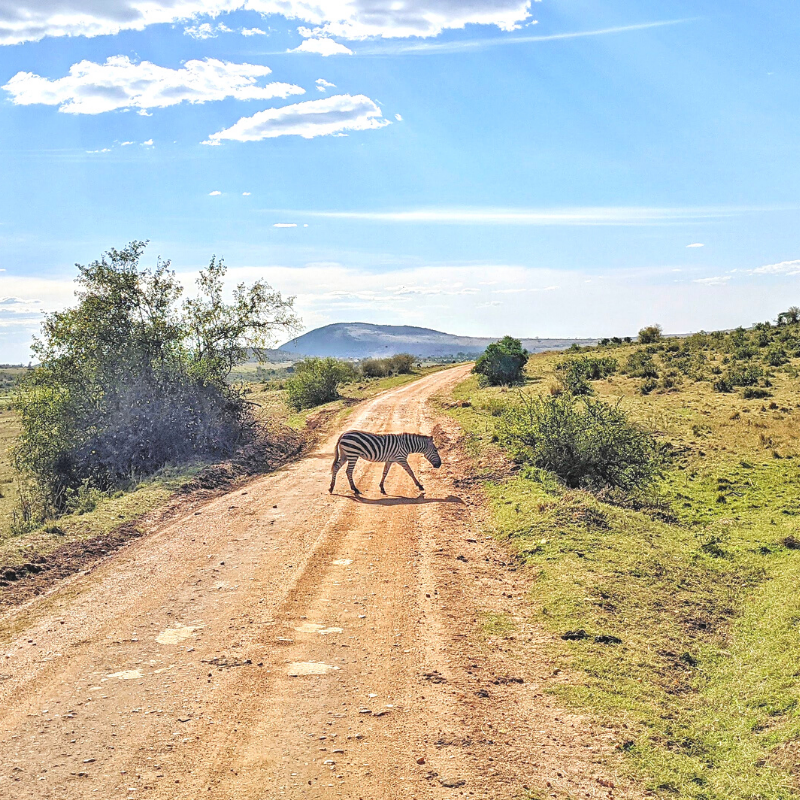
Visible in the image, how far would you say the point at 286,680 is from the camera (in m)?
8.29

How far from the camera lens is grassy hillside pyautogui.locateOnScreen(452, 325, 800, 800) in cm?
720

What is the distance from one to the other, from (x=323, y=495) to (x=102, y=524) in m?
5.18

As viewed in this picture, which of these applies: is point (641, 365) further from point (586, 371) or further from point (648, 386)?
point (648, 386)

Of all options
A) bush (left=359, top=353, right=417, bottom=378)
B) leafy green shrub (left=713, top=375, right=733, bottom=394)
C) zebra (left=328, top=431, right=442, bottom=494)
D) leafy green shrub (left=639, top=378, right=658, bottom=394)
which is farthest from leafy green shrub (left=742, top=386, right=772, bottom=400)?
bush (left=359, top=353, right=417, bottom=378)

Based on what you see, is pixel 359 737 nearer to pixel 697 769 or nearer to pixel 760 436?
pixel 697 769

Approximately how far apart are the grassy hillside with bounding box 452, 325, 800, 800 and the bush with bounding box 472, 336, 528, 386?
23254mm

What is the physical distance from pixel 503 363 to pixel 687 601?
38.9 metres

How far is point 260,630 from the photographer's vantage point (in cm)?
980

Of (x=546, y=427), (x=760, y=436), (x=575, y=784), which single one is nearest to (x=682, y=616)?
(x=575, y=784)

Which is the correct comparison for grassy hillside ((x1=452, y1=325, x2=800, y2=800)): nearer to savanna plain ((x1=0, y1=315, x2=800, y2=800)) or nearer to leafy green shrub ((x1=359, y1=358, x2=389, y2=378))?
savanna plain ((x1=0, y1=315, x2=800, y2=800))

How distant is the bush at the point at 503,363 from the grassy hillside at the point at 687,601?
916 inches

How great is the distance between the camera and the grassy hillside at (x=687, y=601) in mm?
7195

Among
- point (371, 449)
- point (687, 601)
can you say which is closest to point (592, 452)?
point (371, 449)

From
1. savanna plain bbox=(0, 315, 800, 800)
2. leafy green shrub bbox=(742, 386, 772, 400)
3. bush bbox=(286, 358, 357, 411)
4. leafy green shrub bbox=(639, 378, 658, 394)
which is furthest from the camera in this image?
bush bbox=(286, 358, 357, 411)
